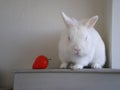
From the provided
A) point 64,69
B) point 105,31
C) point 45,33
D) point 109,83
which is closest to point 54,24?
point 45,33

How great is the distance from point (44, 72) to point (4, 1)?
31.3 inches

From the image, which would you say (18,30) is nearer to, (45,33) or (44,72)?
(45,33)

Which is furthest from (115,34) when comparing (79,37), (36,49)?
(36,49)

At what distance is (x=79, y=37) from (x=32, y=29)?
0.59 m

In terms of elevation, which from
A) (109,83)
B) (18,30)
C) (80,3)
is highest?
(80,3)

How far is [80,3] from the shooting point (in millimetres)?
1915

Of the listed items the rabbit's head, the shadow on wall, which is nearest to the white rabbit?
the rabbit's head

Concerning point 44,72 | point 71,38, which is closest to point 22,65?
point 44,72

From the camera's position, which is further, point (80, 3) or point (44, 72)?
point (80, 3)

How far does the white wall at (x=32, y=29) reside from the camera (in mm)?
1906

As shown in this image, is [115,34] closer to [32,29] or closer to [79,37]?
[79,37]

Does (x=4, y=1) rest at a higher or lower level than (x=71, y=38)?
higher

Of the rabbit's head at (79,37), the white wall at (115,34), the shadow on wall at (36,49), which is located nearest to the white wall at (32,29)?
the shadow on wall at (36,49)

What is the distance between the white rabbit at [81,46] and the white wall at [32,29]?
362 mm
